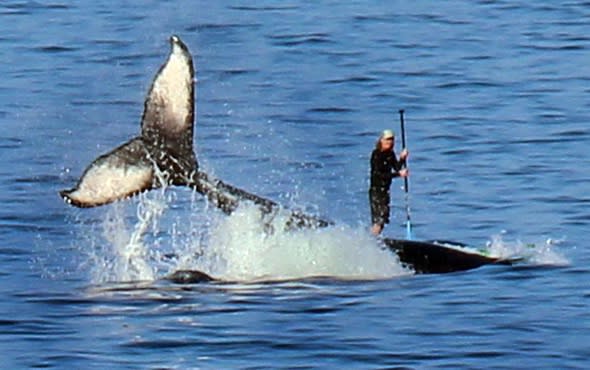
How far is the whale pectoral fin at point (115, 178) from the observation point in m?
31.0

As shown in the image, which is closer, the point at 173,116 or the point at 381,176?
the point at 173,116

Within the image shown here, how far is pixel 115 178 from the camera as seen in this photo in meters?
31.4

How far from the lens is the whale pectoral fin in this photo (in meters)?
31.0

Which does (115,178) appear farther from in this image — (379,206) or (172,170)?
(379,206)

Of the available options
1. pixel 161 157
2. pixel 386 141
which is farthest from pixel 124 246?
pixel 386 141

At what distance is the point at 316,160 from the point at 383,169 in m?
10.0

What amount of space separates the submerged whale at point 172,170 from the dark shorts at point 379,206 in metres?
0.67

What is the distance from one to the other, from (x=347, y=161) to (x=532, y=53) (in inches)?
521

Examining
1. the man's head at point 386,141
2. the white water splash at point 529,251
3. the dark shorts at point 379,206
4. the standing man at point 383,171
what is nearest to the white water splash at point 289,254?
the dark shorts at point 379,206

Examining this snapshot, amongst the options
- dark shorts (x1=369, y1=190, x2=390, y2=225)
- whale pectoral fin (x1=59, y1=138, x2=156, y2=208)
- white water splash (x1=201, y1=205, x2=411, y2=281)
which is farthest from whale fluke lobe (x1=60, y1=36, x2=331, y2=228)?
dark shorts (x1=369, y1=190, x2=390, y2=225)

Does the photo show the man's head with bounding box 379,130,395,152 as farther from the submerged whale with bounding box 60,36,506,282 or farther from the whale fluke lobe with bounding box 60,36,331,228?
the whale fluke lobe with bounding box 60,36,331,228

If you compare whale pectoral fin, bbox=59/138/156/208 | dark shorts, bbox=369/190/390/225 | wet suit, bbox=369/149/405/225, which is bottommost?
dark shorts, bbox=369/190/390/225

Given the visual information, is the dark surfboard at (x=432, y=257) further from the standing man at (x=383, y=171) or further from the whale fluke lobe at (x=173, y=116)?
the whale fluke lobe at (x=173, y=116)

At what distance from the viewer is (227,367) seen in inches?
1074
